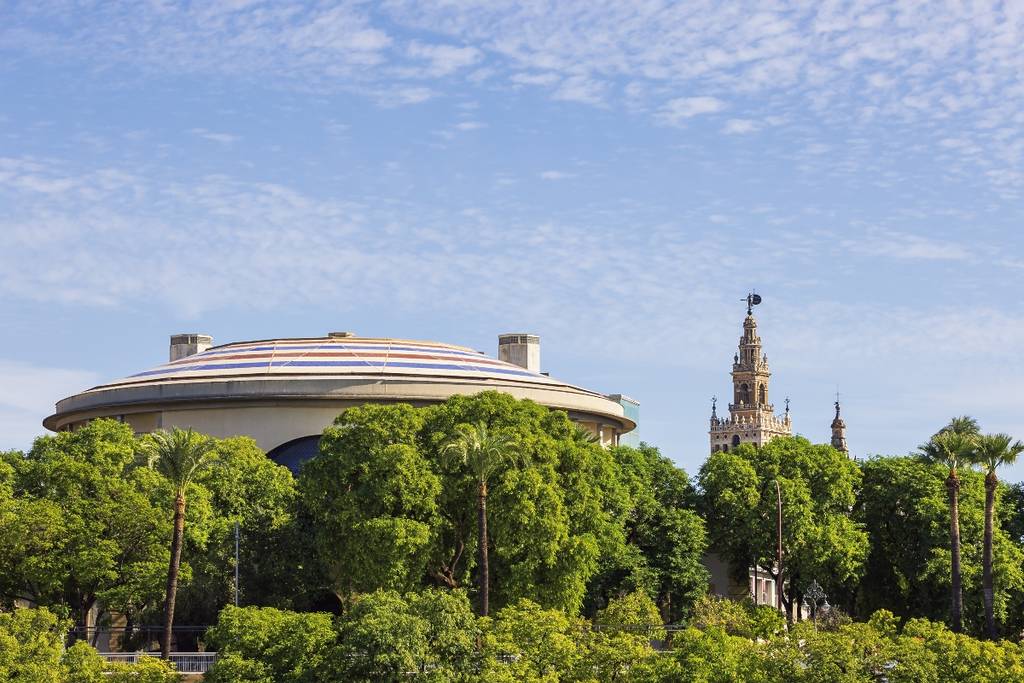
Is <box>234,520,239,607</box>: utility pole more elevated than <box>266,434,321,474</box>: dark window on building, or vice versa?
<box>266,434,321,474</box>: dark window on building

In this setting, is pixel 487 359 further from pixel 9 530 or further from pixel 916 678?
pixel 916 678

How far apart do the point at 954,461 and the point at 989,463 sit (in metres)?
2.00

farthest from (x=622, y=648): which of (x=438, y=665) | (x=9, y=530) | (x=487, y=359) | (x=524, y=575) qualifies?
(x=487, y=359)

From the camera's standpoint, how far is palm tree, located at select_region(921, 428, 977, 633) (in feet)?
244

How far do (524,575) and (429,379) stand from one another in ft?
86.5

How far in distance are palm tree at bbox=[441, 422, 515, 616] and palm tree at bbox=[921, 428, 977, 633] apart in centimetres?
1854

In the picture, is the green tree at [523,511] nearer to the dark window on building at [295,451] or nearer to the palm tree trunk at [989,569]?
the palm tree trunk at [989,569]

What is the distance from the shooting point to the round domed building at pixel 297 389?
93.9m

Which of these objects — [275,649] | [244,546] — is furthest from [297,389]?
[275,649]

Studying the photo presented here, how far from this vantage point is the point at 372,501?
7138cm

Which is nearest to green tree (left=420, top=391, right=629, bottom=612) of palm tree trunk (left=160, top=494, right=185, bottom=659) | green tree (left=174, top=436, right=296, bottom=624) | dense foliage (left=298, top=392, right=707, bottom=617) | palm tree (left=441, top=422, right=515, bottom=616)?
dense foliage (left=298, top=392, right=707, bottom=617)

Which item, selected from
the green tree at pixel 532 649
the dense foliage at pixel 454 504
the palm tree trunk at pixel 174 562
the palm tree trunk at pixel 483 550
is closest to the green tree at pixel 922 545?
the dense foliage at pixel 454 504

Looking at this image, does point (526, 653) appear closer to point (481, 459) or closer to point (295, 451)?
point (481, 459)

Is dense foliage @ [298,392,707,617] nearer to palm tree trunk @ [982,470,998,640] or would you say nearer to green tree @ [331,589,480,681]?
green tree @ [331,589,480,681]
